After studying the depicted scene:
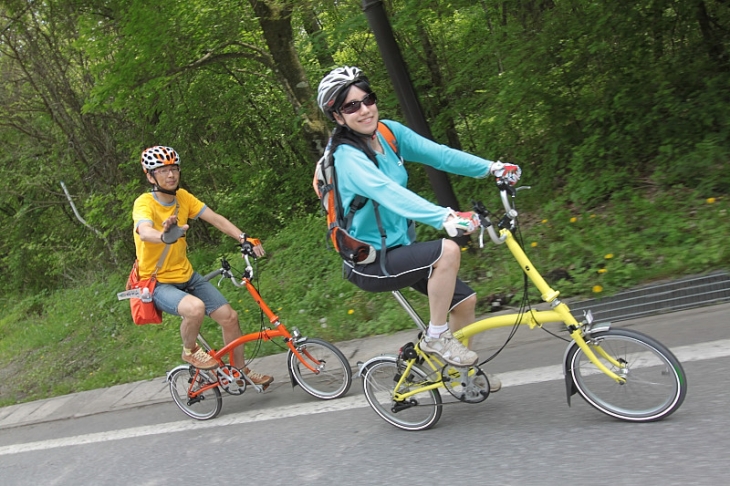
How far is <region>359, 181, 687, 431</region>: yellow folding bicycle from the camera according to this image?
3.18 m

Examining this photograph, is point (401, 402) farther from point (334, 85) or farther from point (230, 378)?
point (334, 85)

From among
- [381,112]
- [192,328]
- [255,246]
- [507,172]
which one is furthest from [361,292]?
[507,172]

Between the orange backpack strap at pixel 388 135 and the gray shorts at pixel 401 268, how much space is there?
1.94 feet

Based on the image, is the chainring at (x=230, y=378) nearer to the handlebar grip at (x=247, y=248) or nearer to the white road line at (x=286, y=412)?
the white road line at (x=286, y=412)

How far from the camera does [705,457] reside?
9.36ft

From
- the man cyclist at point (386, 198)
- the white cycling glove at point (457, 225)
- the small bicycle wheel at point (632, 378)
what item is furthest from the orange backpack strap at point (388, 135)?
the small bicycle wheel at point (632, 378)

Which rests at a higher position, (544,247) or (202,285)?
(202,285)

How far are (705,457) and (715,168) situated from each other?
4.42m

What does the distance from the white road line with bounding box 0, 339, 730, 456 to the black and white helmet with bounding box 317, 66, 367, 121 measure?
2248mm

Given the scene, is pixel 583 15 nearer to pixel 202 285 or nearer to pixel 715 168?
pixel 715 168

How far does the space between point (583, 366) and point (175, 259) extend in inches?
128

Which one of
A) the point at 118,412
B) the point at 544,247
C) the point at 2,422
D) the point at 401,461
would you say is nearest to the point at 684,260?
the point at 544,247

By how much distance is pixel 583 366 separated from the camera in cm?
334

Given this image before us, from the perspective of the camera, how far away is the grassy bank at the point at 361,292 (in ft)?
17.8
